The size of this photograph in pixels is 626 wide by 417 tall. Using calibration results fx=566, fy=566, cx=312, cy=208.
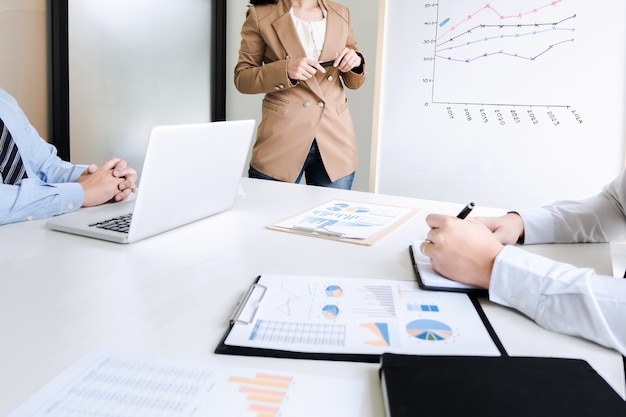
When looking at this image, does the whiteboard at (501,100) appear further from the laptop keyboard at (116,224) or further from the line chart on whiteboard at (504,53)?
the laptop keyboard at (116,224)

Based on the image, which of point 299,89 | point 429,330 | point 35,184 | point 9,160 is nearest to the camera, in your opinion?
point 429,330

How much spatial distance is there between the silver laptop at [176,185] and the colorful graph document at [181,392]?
0.46 m

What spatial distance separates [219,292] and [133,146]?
2265 millimetres

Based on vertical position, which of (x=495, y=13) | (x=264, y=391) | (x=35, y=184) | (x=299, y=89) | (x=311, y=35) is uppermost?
(x=495, y=13)

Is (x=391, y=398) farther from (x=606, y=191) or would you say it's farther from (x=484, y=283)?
(x=606, y=191)

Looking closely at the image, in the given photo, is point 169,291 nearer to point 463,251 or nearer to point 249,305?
point 249,305

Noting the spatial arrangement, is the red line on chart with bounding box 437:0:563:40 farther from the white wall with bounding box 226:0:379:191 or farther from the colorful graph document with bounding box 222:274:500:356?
the colorful graph document with bounding box 222:274:500:356

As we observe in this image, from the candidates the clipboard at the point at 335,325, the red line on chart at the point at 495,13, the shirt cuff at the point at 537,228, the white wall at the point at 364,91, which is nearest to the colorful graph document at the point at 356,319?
the clipboard at the point at 335,325

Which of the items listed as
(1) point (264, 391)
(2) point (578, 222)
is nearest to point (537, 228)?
(2) point (578, 222)

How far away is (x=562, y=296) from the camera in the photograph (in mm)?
736

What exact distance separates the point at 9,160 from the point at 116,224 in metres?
0.47

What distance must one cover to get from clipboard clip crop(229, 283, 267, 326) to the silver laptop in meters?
0.33

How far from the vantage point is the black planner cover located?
19.7 inches

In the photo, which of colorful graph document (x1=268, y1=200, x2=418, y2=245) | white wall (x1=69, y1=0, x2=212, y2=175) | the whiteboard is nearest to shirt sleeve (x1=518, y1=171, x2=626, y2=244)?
colorful graph document (x1=268, y1=200, x2=418, y2=245)
